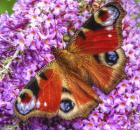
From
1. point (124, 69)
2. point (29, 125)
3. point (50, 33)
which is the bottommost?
point (29, 125)

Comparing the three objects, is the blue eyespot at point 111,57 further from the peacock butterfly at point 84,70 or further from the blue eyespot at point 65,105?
the blue eyespot at point 65,105

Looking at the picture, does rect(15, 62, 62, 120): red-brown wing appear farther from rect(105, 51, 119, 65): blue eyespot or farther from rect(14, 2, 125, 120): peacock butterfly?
rect(105, 51, 119, 65): blue eyespot

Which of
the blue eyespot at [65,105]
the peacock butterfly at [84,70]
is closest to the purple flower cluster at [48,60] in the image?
the peacock butterfly at [84,70]

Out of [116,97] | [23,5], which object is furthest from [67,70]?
[23,5]

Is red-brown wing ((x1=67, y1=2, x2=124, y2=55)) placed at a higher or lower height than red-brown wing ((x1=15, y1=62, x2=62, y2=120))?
higher

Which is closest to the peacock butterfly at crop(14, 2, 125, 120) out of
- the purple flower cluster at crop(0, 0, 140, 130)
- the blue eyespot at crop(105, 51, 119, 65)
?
the blue eyespot at crop(105, 51, 119, 65)

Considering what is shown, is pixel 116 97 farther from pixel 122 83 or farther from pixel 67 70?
pixel 67 70

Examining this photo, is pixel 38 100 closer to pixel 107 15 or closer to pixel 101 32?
pixel 101 32
